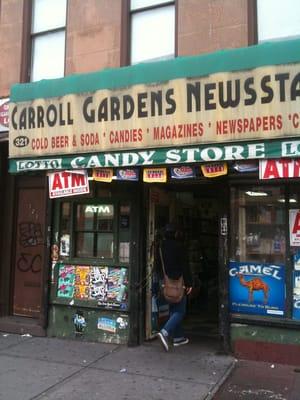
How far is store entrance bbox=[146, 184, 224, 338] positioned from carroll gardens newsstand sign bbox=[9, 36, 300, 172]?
141 cm

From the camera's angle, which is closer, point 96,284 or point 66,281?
point 96,284

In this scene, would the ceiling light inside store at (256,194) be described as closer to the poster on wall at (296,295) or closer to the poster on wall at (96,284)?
the poster on wall at (296,295)

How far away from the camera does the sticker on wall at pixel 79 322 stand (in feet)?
25.6

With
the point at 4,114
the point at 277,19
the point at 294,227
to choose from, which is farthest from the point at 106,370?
the point at 277,19

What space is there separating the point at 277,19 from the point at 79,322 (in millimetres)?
5307

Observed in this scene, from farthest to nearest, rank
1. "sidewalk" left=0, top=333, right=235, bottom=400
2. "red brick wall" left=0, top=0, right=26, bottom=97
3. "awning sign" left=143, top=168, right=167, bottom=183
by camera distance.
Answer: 1. "red brick wall" left=0, top=0, right=26, bottom=97
2. "awning sign" left=143, top=168, right=167, bottom=183
3. "sidewalk" left=0, top=333, right=235, bottom=400

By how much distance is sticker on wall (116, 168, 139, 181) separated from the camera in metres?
6.73

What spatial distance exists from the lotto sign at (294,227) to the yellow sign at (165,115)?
1.32m

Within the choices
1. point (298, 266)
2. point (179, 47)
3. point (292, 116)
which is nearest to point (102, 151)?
point (179, 47)

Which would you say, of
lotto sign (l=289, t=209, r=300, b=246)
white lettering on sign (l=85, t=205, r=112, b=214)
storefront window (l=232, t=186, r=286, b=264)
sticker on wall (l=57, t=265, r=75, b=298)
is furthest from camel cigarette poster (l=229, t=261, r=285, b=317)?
sticker on wall (l=57, t=265, r=75, b=298)

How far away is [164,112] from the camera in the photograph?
641 cm

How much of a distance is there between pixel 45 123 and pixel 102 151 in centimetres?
109

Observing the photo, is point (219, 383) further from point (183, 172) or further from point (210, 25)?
point (210, 25)

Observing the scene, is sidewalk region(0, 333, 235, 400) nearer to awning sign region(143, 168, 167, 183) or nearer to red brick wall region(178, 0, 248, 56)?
awning sign region(143, 168, 167, 183)
